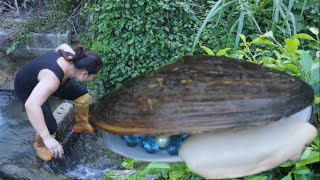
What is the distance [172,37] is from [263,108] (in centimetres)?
386

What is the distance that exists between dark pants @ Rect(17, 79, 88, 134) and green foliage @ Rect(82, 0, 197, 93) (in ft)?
3.41

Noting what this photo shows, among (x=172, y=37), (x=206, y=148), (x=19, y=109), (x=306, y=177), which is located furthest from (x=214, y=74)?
(x=19, y=109)

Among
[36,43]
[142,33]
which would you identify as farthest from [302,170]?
[36,43]

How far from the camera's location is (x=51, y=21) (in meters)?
6.60

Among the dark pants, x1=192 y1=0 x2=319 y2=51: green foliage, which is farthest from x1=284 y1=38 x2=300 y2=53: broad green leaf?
x1=192 y1=0 x2=319 y2=51: green foliage

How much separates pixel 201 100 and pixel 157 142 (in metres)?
0.22

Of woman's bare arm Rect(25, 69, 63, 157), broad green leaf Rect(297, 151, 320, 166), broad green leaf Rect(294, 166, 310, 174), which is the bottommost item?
woman's bare arm Rect(25, 69, 63, 157)

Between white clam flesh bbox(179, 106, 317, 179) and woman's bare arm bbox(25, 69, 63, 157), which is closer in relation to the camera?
white clam flesh bbox(179, 106, 317, 179)

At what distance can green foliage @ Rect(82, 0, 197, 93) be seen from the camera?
193 inches

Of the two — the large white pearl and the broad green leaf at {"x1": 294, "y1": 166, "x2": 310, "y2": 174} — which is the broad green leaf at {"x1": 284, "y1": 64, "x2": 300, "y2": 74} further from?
the large white pearl

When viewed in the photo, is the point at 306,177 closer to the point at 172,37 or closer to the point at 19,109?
the point at 172,37

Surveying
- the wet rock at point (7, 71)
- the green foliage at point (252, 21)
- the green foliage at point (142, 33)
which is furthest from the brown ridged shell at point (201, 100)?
the wet rock at point (7, 71)

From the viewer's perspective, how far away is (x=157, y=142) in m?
1.30

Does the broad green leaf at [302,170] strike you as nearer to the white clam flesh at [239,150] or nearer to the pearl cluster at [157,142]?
the white clam flesh at [239,150]
